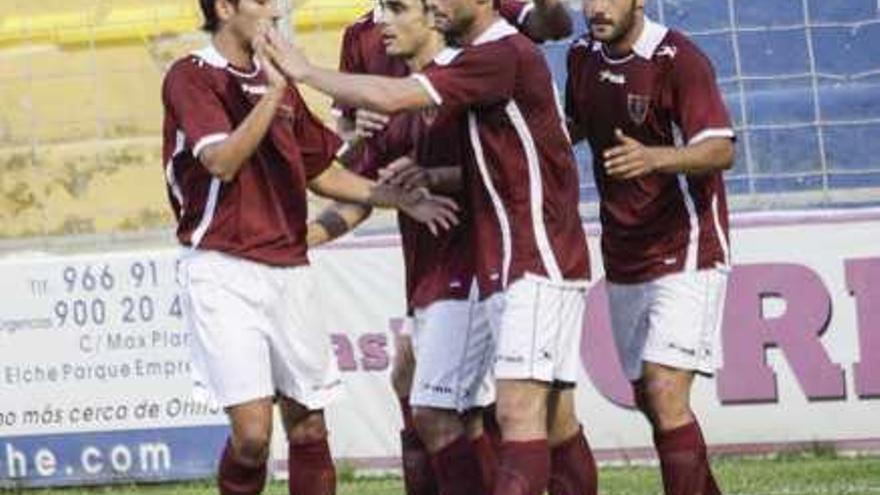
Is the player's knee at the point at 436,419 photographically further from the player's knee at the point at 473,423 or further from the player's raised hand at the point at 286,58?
the player's raised hand at the point at 286,58

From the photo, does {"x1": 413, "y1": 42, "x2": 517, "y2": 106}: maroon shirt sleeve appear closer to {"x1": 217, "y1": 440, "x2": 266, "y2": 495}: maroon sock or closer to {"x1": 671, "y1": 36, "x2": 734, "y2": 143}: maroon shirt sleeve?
{"x1": 671, "y1": 36, "x2": 734, "y2": 143}: maroon shirt sleeve

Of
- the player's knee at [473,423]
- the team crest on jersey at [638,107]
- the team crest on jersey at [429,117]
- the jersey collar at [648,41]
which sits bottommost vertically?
the player's knee at [473,423]

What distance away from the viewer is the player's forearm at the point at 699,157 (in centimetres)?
891

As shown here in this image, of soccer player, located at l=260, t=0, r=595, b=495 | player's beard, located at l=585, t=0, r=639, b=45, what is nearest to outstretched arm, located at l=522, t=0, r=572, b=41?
player's beard, located at l=585, t=0, r=639, b=45

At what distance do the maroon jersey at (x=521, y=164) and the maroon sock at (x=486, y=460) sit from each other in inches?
36.0

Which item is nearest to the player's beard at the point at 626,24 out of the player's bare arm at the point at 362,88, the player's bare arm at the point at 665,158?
the player's bare arm at the point at 665,158

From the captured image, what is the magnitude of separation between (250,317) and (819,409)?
3970 mm

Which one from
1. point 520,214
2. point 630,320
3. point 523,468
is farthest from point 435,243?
point 523,468

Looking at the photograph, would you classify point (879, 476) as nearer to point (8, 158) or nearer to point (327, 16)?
point (327, 16)

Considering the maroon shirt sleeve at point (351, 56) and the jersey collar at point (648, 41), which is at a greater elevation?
the maroon shirt sleeve at point (351, 56)

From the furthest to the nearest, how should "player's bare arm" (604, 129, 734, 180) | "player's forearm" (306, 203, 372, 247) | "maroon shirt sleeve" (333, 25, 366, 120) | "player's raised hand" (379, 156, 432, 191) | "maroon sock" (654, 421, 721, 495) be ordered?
"maroon shirt sleeve" (333, 25, 366, 120), "player's forearm" (306, 203, 372, 247), "maroon sock" (654, 421, 721, 495), "player's raised hand" (379, 156, 432, 191), "player's bare arm" (604, 129, 734, 180)

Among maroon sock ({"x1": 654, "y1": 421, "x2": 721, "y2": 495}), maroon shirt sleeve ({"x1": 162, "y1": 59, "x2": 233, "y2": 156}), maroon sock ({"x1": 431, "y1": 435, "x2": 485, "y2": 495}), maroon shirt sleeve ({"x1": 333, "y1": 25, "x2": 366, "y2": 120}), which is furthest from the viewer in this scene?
maroon shirt sleeve ({"x1": 333, "y1": 25, "x2": 366, "y2": 120})

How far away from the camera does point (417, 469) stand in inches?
380

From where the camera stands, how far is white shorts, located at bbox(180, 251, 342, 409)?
29.0ft
